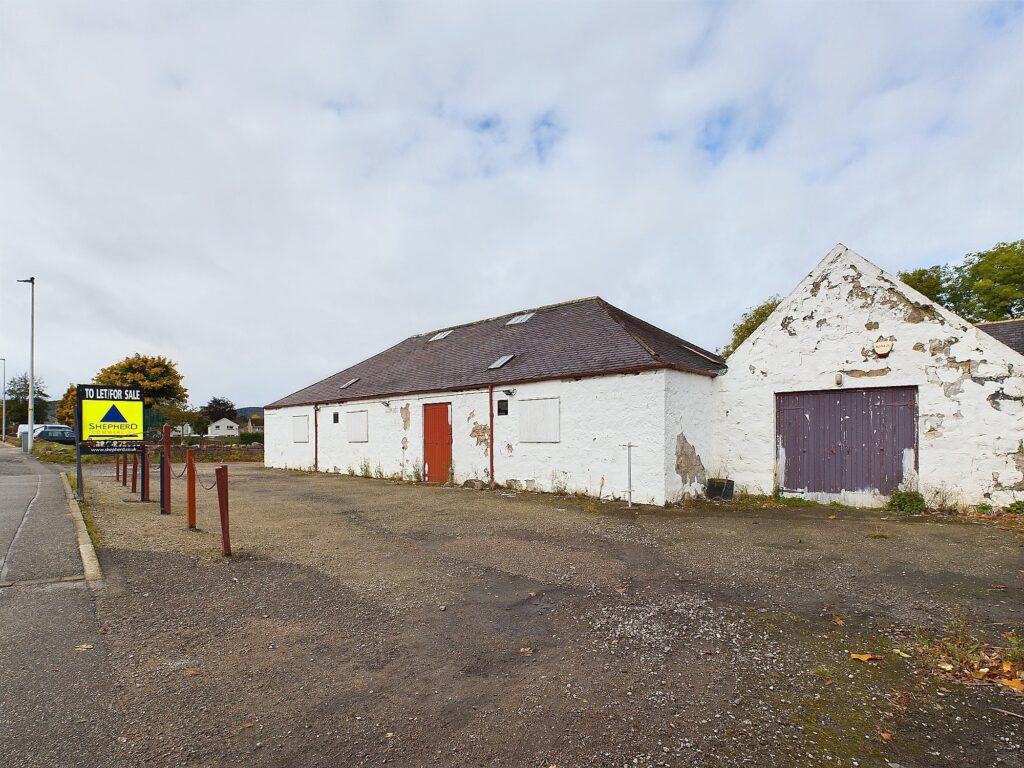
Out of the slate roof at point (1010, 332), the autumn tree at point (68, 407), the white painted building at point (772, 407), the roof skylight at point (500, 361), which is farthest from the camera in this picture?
the autumn tree at point (68, 407)

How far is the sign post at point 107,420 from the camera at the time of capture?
424 inches

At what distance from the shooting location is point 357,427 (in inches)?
770

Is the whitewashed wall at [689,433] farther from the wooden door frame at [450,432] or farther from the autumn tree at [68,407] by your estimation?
the autumn tree at [68,407]

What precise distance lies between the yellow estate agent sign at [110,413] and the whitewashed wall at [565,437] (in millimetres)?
7663

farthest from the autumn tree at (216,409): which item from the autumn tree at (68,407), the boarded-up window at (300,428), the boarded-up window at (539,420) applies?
the boarded-up window at (539,420)

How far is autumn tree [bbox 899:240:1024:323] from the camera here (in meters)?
29.5

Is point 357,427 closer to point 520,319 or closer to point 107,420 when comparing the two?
point 520,319

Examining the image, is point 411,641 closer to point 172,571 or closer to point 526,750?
point 526,750

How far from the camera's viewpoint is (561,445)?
13312 millimetres

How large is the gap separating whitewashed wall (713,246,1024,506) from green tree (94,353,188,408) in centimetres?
5045

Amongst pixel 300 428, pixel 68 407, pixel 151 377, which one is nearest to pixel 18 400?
pixel 68 407

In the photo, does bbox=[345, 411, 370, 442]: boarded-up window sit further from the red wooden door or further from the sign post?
the sign post

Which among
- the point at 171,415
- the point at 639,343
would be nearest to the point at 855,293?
the point at 639,343

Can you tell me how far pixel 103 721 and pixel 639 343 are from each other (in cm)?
1169
